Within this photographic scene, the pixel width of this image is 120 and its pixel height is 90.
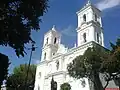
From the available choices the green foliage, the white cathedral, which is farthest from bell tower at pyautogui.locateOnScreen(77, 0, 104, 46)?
the green foliage

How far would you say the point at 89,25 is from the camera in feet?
148

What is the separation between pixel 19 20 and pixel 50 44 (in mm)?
40902

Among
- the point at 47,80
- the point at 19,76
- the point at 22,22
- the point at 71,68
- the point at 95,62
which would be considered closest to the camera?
the point at 22,22

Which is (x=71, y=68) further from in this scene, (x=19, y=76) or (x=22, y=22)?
(x=19, y=76)

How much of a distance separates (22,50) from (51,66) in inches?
1436

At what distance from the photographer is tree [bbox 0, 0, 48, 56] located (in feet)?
45.5

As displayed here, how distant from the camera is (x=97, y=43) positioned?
42.2m

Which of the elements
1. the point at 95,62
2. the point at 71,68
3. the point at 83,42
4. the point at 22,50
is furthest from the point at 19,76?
the point at 22,50

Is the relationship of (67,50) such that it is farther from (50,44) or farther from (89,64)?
(89,64)

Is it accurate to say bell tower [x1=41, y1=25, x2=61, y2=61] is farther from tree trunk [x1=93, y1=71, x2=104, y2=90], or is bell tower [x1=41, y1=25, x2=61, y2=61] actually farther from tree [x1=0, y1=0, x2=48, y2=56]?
tree [x1=0, y1=0, x2=48, y2=56]

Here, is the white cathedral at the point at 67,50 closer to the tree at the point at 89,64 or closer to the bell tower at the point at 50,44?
the bell tower at the point at 50,44

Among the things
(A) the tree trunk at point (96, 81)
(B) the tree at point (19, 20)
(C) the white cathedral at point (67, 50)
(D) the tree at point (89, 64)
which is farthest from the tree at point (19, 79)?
(B) the tree at point (19, 20)

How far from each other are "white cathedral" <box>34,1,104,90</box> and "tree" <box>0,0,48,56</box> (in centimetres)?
2669

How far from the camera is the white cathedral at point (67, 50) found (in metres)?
43.8
